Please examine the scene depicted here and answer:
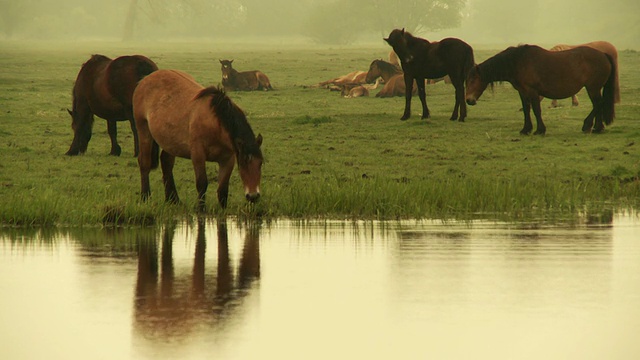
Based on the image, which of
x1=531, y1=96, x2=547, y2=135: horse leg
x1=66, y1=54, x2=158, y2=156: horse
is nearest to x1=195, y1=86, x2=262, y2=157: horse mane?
x1=66, y1=54, x2=158, y2=156: horse

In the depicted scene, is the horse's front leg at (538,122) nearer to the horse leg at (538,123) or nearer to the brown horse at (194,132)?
the horse leg at (538,123)

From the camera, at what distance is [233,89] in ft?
133

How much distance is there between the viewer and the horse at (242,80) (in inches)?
1594

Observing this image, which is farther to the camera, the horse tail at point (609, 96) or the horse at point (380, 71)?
the horse at point (380, 71)

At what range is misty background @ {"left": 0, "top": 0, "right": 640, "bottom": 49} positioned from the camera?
396ft

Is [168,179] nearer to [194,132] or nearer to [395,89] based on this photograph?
[194,132]

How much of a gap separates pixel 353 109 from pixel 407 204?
18.1 m

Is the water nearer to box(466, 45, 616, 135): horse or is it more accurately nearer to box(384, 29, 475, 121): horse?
box(466, 45, 616, 135): horse

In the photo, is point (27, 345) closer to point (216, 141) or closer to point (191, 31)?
point (216, 141)

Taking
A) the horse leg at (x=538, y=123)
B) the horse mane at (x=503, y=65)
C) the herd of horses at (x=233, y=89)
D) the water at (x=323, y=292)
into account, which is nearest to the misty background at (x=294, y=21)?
the herd of horses at (x=233, y=89)

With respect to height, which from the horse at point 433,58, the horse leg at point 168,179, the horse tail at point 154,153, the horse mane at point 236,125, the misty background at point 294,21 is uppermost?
the misty background at point 294,21

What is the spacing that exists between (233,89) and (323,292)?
31016 millimetres

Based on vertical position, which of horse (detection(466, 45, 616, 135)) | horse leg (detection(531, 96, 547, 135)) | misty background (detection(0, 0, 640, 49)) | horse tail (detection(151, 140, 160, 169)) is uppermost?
misty background (detection(0, 0, 640, 49))

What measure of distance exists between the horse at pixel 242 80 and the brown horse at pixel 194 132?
2385 cm
